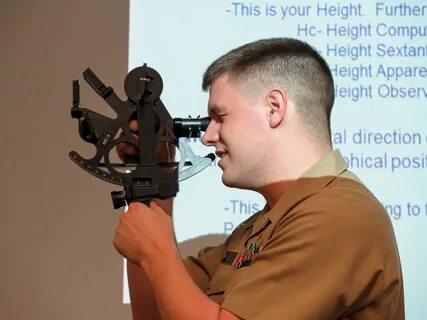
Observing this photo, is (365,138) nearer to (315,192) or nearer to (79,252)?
(315,192)

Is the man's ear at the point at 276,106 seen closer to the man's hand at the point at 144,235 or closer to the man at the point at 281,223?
the man at the point at 281,223

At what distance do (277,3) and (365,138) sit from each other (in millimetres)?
405

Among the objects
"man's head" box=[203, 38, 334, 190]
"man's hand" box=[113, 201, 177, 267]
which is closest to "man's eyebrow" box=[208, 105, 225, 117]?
"man's head" box=[203, 38, 334, 190]

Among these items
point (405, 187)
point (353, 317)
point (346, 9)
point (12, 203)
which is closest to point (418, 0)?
point (346, 9)

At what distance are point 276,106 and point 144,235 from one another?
0.32m

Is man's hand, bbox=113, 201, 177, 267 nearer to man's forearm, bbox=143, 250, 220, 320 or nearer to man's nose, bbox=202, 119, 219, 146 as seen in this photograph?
man's forearm, bbox=143, 250, 220, 320

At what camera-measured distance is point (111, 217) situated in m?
1.67

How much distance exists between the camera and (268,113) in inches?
43.0

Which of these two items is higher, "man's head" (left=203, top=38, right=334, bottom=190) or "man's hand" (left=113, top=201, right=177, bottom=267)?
"man's head" (left=203, top=38, right=334, bottom=190)

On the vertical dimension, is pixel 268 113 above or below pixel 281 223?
above

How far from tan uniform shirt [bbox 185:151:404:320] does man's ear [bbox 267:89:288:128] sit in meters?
0.13

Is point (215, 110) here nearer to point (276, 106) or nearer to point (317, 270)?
point (276, 106)

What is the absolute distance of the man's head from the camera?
1088 mm

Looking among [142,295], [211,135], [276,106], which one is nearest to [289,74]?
[276,106]
